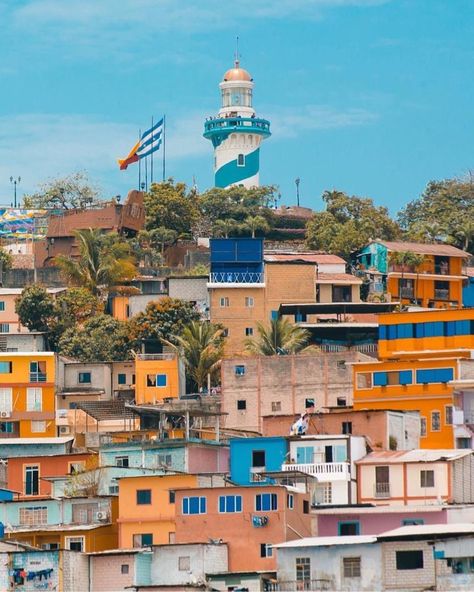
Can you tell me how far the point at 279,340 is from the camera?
10450 centimetres

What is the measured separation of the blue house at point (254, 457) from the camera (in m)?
79.6

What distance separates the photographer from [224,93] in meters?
152

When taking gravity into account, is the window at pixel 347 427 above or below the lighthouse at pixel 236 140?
below

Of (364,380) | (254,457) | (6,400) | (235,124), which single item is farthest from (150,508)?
(235,124)

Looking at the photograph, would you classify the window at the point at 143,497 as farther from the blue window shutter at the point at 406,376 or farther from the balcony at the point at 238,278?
the balcony at the point at 238,278

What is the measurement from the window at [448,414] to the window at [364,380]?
541cm

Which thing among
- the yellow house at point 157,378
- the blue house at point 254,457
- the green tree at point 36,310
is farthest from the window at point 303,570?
the green tree at point 36,310

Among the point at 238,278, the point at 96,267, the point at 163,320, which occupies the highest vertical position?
the point at 96,267

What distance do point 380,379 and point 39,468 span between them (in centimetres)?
1491

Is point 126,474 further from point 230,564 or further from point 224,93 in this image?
point 224,93

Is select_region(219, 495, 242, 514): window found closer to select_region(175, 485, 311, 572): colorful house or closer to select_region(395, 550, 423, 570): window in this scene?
select_region(175, 485, 311, 572): colorful house

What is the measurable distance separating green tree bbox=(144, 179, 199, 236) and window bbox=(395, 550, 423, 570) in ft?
221

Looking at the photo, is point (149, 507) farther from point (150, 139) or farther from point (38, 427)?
point (150, 139)

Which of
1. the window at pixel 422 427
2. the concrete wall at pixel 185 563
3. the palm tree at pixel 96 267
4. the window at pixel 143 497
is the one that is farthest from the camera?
the palm tree at pixel 96 267
